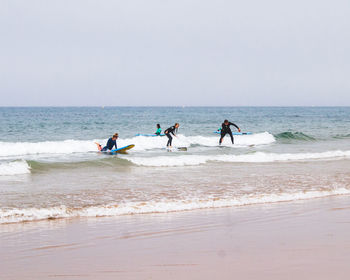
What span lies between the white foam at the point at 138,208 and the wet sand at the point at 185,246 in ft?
1.03

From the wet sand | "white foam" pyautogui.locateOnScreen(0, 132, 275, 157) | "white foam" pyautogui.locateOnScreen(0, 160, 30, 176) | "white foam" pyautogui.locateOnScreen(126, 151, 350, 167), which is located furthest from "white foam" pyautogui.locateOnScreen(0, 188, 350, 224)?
"white foam" pyautogui.locateOnScreen(0, 132, 275, 157)

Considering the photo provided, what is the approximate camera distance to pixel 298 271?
452 cm

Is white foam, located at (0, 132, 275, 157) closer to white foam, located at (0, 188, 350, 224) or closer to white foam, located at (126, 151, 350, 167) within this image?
white foam, located at (126, 151, 350, 167)

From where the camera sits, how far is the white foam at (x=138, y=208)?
7246mm

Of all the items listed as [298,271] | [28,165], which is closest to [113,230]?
[298,271]

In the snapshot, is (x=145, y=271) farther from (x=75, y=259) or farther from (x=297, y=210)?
(x=297, y=210)

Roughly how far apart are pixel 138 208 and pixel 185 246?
2475mm

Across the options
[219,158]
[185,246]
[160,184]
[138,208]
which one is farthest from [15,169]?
[185,246]

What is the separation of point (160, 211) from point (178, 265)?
118 inches

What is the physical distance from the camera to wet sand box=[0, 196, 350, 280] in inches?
181

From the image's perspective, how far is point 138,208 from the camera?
785 cm

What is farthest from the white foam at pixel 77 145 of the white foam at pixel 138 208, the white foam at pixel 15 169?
the white foam at pixel 138 208

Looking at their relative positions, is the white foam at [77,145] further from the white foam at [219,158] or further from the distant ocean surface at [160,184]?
the distant ocean surface at [160,184]

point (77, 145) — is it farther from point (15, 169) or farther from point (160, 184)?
point (160, 184)
